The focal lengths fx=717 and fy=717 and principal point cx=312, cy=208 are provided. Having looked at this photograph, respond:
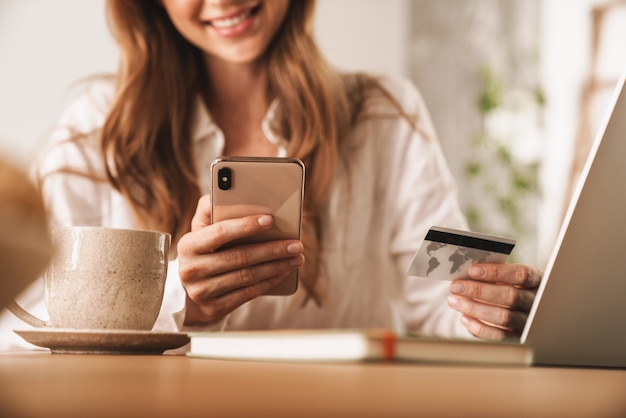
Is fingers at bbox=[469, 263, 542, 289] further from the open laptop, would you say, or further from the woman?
the woman

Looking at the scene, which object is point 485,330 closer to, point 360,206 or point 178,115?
point 360,206

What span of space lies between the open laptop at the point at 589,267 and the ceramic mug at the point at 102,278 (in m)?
0.37

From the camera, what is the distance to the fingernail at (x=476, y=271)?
2.51ft

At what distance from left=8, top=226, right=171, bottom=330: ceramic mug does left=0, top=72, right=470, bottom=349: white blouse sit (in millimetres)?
815

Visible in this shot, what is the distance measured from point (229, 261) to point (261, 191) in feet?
0.31

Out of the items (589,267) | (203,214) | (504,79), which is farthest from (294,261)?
(504,79)

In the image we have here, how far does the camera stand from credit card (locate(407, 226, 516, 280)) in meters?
0.72

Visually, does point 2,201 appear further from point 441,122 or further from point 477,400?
point 441,122

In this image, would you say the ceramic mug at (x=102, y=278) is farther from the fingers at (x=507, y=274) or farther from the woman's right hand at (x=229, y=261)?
the fingers at (x=507, y=274)

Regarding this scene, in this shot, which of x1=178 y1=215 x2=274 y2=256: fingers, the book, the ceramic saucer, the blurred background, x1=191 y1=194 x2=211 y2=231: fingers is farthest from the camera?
the blurred background

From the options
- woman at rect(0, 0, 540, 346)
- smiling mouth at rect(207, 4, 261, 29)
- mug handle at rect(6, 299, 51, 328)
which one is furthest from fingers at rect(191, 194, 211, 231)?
smiling mouth at rect(207, 4, 261, 29)

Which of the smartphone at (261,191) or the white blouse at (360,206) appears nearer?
the smartphone at (261,191)

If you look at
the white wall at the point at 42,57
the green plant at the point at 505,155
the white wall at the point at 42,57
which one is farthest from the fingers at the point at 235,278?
the green plant at the point at 505,155

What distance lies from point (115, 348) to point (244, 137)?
1099mm
